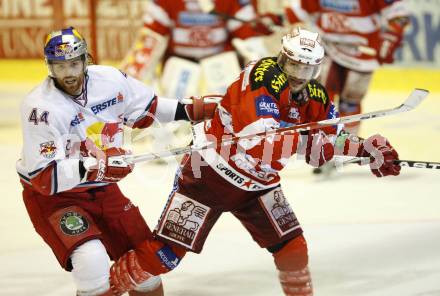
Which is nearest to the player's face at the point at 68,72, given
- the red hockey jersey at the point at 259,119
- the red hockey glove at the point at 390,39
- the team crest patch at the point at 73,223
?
the team crest patch at the point at 73,223

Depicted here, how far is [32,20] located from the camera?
32.6 feet

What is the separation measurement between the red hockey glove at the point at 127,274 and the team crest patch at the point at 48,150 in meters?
0.50

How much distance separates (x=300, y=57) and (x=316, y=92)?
0.19m

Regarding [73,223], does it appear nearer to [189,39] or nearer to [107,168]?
[107,168]

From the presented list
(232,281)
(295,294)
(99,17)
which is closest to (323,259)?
(232,281)

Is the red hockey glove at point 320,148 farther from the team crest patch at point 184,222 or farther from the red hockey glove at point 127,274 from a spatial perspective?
the red hockey glove at point 127,274

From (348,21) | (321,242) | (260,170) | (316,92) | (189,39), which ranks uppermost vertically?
(316,92)

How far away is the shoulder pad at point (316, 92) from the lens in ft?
10.8

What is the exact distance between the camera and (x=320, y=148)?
3.37 m

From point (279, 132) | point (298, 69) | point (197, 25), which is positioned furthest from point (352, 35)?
point (279, 132)

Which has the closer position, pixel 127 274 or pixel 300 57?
pixel 300 57

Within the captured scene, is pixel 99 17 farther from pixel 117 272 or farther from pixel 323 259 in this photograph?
pixel 117 272


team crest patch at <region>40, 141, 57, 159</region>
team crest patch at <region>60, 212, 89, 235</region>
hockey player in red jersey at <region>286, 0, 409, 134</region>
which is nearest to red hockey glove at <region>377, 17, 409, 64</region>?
hockey player in red jersey at <region>286, 0, 409, 134</region>

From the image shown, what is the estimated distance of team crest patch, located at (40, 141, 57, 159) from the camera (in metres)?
3.05
